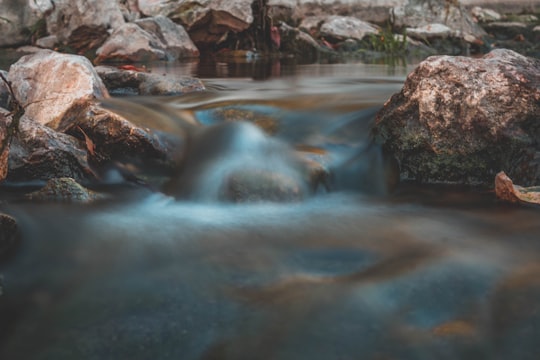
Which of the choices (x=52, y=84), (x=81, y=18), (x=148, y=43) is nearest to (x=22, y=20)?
(x=81, y=18)

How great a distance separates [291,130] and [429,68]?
1.04 metres

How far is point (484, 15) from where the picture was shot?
19.4m

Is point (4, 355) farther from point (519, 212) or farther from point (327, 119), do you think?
point (327, 119)

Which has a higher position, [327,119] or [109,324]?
[327,119]

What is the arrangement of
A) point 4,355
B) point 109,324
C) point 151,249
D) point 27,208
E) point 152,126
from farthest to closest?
1. point 152,126
2. point 27,208
3. point 151,249
4. point 109,324
5. point 4,355

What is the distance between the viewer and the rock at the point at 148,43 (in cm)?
1068

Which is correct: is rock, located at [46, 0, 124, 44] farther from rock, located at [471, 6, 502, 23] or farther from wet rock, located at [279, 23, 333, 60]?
rock, located at [471, 6, 502, 23]

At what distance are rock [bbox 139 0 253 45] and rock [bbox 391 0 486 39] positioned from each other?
6.12 m

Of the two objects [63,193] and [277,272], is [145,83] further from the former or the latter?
[277,272]

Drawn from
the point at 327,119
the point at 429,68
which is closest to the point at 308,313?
the point at 429,68

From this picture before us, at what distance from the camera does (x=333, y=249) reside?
237cm

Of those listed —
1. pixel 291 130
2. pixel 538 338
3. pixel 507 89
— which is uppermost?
pixel 507 89

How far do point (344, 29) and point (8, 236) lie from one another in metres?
13.5

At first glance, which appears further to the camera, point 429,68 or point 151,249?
point 429,68
